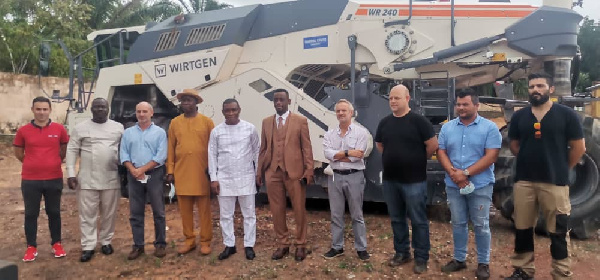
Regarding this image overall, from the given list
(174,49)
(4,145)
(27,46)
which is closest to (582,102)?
(174,49)

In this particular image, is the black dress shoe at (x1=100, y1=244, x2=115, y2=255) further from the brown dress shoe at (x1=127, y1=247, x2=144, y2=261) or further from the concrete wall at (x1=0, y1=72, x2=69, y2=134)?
the concrete wall at (x1=0, y1=72, x2=69, y2=134)

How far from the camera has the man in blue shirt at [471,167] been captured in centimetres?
421

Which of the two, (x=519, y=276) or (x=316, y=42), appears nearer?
(x=519, y=276)

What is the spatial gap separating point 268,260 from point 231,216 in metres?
0.56

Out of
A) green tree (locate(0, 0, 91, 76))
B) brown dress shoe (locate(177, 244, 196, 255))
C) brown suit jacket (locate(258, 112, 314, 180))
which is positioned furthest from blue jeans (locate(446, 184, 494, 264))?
green tree (locate(0, 0, 91, 76))

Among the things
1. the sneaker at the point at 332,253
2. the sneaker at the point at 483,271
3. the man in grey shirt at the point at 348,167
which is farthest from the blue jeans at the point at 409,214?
the sneaker at the point at 332,253

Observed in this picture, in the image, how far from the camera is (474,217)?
427cm

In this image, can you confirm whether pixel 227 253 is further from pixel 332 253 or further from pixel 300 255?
pixel 332 253

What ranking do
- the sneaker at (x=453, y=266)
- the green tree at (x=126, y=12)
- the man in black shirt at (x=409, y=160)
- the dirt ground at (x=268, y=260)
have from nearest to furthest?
the man in black shirt at (x=409, y=160) < the sneaker at (x=453, y=266) < the dirt ground at (x=268, y=260) < the green tree at (x=126, y=12)

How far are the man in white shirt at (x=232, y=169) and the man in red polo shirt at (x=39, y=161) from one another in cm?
152

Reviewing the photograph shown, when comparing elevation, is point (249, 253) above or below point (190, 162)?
below

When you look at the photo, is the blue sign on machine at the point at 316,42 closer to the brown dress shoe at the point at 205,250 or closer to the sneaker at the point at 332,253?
the sneaker at the point at 332,253

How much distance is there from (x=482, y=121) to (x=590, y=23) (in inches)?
987

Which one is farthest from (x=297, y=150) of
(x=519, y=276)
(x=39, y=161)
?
(x=39, y=161)
